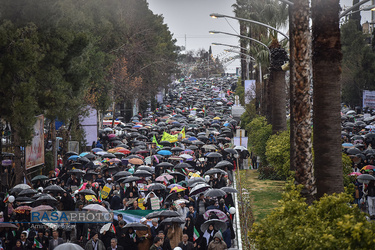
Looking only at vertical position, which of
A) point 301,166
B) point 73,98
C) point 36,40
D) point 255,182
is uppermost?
point 36,40

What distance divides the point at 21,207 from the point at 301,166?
7702mm

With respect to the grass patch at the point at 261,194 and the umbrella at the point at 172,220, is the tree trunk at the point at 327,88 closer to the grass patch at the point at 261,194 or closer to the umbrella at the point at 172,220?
the umbrella at the point at 172,220

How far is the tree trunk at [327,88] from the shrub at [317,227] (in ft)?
4.92

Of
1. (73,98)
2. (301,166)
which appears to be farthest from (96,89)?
(301,166)

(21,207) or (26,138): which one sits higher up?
(26,138)

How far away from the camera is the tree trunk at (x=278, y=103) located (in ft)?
85.0

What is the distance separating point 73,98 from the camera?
26922 mm

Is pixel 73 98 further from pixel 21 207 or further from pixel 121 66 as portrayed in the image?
pixel 121 66

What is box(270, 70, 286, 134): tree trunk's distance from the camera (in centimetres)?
2591

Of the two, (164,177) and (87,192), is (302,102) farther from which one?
(87,192)

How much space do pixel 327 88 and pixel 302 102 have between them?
4866mm

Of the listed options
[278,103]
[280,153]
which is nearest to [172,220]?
[280,153]

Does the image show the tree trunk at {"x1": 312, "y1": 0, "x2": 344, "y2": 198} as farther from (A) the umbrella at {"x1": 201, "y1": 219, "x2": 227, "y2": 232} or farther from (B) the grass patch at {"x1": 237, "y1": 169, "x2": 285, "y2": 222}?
(B) the grass patch at {"x1": 237, "y1": 169, "x2": 285, "y2": 222}

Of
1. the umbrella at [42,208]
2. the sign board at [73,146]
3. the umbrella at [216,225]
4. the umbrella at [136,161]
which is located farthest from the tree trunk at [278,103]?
the umbrella at [42,208]
